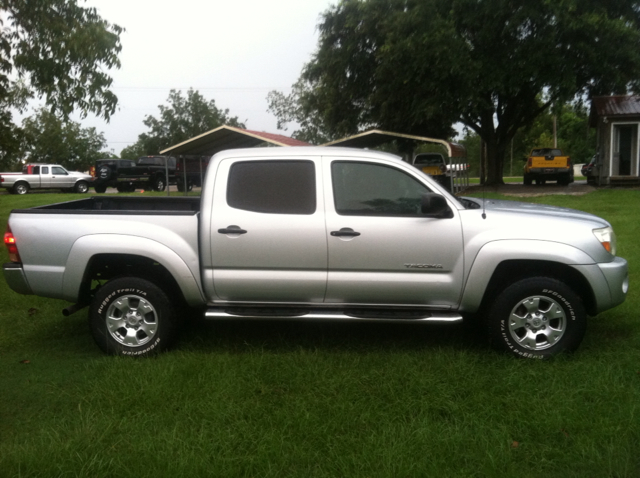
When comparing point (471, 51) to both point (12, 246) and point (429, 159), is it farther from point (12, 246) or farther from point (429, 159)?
point (12, 246)

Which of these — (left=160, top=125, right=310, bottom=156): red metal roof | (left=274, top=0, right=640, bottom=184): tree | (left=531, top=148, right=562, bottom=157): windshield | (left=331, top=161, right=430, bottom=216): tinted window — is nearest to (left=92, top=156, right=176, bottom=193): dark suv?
(left=160, top=125, right=310, bottom=156): red metal roof

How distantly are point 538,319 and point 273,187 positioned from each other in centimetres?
240

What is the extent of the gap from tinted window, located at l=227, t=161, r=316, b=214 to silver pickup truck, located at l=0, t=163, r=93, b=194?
3030 centimetres

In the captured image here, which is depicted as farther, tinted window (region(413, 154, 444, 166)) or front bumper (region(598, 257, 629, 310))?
tinted window (region(413, 154, 444, 166))

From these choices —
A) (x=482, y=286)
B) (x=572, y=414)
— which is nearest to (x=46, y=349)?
(x=482, y=286)

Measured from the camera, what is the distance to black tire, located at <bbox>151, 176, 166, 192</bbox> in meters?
33.1

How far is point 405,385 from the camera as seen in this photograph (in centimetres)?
477

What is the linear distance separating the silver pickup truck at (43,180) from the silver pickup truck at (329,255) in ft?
97.5

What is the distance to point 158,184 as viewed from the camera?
3334cm

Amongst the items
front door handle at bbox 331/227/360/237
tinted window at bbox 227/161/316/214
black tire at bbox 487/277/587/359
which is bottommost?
black tire at bbox 487/277/587/359

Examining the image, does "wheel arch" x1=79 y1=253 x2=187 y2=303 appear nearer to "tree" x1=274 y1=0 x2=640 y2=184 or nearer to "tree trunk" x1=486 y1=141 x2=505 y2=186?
"tree" x1=274 y1=0 x2=640 y2=184

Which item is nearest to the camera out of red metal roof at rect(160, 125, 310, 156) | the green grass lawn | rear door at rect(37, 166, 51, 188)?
the green grass lawn

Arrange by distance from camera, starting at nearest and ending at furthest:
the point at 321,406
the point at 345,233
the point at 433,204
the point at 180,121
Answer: the point at 321,406, the point at 433,204, the point at 345,233, the point at 180,121

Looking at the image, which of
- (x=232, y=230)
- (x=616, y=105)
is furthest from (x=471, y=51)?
(x=232, y=230)
